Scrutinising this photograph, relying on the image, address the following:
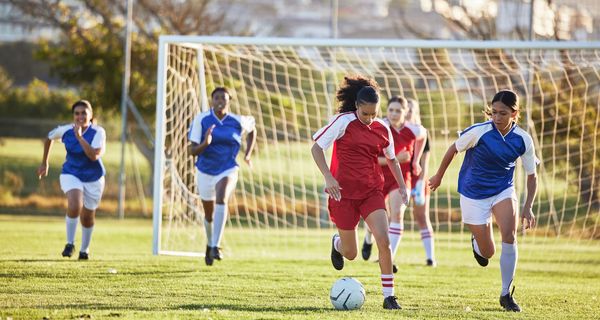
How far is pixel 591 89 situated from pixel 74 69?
42.7ft

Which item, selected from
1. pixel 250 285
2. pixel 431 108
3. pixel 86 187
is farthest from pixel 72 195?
pixel 431 108

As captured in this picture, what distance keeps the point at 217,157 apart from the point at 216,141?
188 mm

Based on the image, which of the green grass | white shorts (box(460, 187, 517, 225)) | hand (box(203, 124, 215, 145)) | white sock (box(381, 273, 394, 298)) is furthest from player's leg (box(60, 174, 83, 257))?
white shorts (box(460, 187, 517, 225))

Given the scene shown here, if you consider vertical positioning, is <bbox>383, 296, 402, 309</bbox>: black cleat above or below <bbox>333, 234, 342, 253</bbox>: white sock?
below

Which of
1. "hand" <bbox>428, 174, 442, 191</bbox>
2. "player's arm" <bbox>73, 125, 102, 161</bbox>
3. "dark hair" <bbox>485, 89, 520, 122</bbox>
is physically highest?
"dark hair" <bbox>485, 89, 520, 122</bbox>

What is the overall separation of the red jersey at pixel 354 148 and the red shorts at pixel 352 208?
0.05m

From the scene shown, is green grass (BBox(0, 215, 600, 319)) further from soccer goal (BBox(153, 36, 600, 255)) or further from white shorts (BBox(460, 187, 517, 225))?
soccer goal (BBox(153, 36, 600, 255))

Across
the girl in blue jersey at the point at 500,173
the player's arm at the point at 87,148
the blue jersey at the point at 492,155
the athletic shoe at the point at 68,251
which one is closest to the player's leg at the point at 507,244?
the girl in blue jersey at the point at 500,173

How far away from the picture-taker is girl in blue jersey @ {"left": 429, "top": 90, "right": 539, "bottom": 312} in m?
8.54

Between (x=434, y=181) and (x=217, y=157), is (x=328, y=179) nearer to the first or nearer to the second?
(x=434, y=181)

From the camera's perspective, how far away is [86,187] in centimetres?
1177

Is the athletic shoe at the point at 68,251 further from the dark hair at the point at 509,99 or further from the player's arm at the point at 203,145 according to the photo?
the dark hair at the point at 509,99

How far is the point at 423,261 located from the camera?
46.9 feet

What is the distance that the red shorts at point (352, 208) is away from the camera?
8578mm
